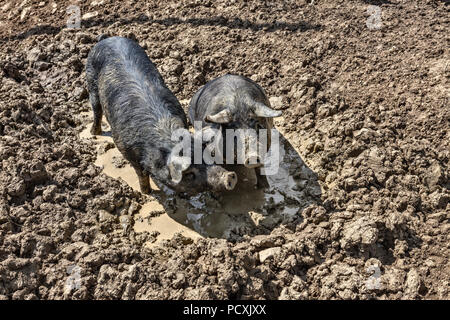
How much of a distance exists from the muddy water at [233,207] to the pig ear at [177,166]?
0.80 metres

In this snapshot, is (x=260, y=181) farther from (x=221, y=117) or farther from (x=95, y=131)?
(x=95, y=131)

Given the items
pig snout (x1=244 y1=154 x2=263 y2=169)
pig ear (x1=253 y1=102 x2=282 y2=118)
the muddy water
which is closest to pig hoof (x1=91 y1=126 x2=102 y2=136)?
the muddy water

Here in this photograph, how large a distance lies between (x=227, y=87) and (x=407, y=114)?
268 cm

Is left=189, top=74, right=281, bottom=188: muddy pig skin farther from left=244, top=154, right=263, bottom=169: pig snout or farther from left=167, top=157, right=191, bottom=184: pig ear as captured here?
left=167, top=157, right=191, bottom=184: pig ear

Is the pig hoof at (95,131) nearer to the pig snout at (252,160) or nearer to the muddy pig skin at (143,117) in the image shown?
the muddy pig skin at (143,117)

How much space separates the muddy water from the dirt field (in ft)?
0.06

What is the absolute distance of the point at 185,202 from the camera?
5555mm

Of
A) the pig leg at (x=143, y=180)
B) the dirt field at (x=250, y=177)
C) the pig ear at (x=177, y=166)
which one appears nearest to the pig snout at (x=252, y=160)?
the pig ear at (x=177, y=166)

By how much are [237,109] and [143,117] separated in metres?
1.13

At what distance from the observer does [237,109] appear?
→ 5.17 meters

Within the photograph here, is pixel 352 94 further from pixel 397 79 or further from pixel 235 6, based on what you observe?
pixel 235 6

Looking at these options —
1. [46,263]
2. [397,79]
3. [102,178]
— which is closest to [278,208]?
[102,178]

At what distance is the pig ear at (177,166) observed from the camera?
4.54 meters

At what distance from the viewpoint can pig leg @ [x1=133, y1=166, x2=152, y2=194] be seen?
5.43 metres
